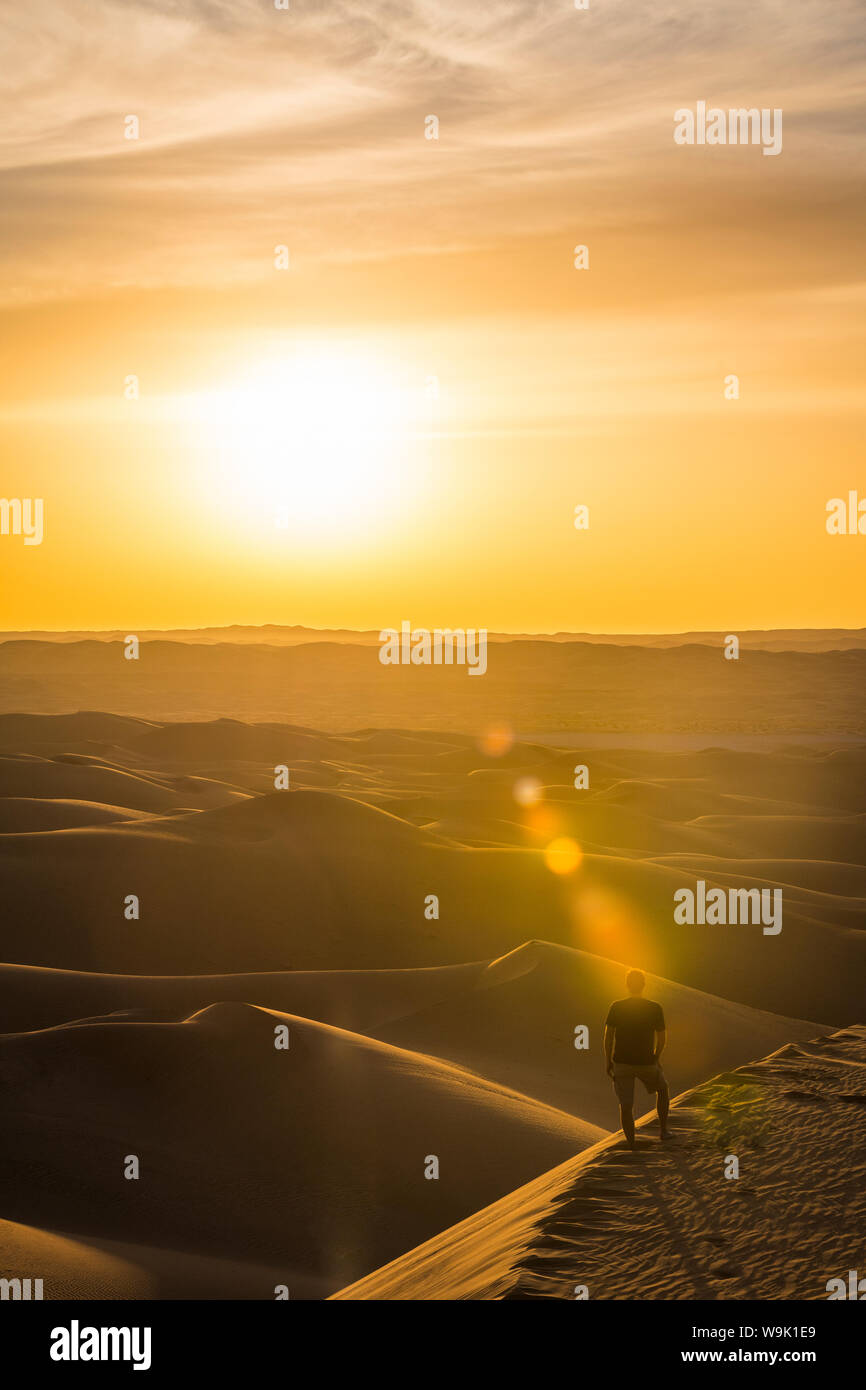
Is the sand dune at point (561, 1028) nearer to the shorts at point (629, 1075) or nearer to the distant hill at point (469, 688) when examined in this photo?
the shorts at point (629, 1075)

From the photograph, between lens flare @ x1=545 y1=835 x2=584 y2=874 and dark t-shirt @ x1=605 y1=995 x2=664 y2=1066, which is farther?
lens flare @ x1=545 y1=835 x2=584 y2=874

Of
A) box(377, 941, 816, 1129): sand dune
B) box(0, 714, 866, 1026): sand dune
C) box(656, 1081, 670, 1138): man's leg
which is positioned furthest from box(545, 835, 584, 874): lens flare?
box(656, 1081, 670, 1138): man's leg

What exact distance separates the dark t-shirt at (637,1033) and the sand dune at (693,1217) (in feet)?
2.02

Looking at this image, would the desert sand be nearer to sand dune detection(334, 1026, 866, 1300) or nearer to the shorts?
sand dune detection(334, 1026, 866, 1300)

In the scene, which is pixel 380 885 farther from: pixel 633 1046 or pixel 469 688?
pixel 469 688

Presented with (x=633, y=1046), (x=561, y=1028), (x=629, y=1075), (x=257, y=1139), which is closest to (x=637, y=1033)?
(x=633, y=1046)

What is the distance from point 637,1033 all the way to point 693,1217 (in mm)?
1295

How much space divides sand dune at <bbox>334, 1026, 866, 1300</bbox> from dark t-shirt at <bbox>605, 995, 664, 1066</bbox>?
617mm

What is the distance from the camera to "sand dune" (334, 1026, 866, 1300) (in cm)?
598

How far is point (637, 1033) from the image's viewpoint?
769 centimetres

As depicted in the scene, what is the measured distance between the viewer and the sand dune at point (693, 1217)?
598 cm

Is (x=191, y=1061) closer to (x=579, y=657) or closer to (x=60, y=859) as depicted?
(x=60, y=859)
